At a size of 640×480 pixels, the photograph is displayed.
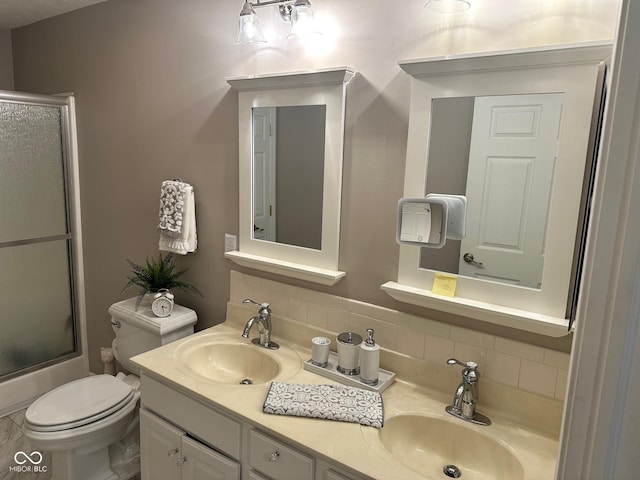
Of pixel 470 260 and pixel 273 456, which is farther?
pixel 470 260

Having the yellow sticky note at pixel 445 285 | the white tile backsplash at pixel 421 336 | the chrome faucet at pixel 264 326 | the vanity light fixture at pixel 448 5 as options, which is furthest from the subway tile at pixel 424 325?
the vanity light fixture at pixel 448 5

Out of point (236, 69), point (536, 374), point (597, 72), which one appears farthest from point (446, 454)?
point (236, 69)

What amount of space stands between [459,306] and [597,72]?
2.51ft

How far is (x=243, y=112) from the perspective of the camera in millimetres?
1920

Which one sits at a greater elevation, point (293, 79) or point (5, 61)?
point (5, 61)

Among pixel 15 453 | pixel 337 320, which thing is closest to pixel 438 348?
pixel 337 320

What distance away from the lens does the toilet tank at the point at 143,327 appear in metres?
2.10

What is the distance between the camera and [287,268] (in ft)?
6.05

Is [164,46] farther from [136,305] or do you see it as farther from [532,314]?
[532,314]

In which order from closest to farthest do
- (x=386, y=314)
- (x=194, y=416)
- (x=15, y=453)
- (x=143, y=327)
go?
(x=194, y=416)
(x=386, y=314)
(x=143, y=327)
(x=15, y=453)

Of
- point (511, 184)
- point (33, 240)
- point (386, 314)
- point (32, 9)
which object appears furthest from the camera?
point (33, 240)

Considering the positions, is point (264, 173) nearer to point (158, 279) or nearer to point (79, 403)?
point (158, 279)

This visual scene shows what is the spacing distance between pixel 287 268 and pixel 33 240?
183 cm

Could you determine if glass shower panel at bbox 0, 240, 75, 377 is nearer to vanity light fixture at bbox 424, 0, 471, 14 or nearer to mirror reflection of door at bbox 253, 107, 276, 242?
mirror reflection of door at bbox 253, 107, 276, 242
